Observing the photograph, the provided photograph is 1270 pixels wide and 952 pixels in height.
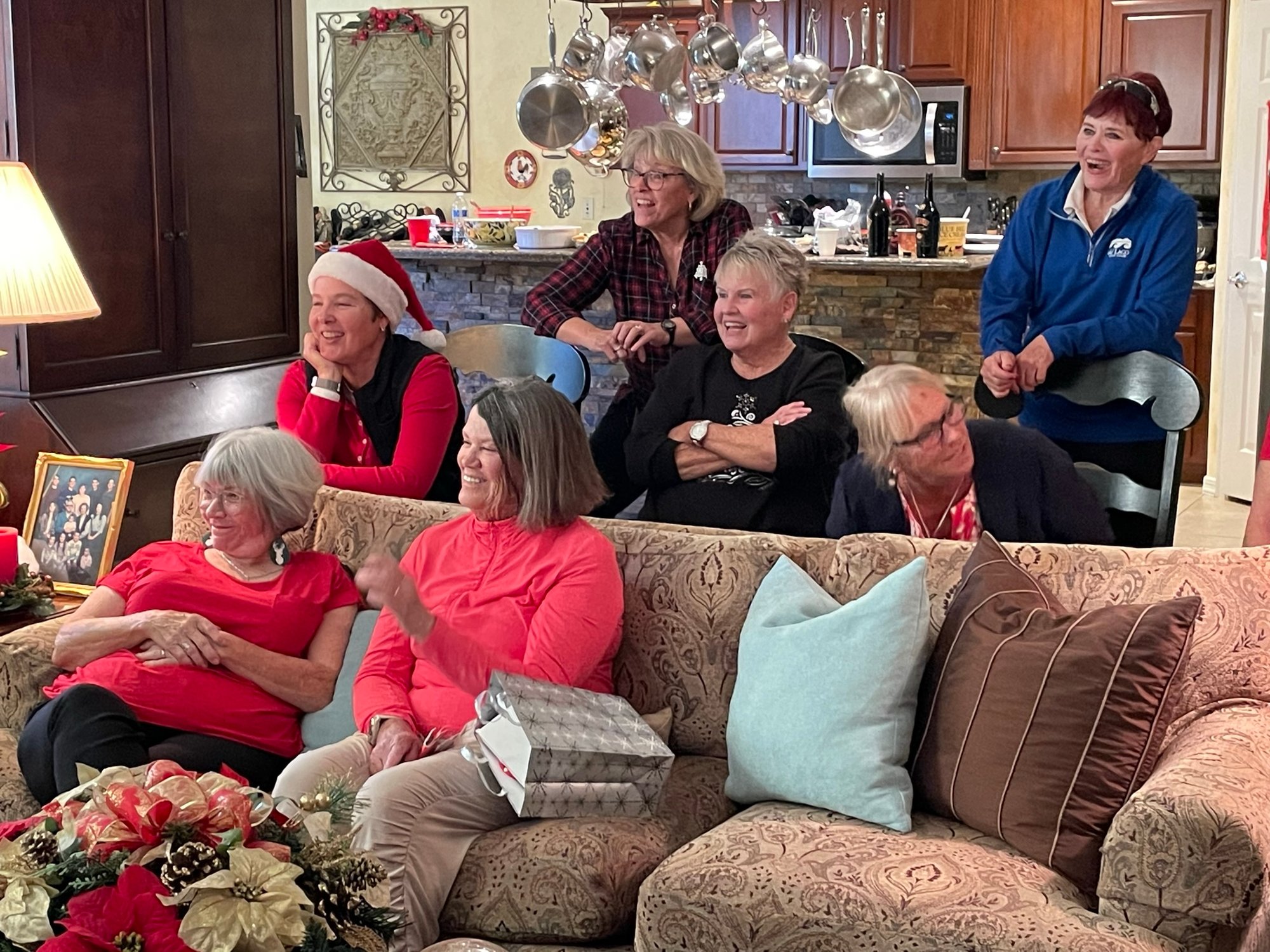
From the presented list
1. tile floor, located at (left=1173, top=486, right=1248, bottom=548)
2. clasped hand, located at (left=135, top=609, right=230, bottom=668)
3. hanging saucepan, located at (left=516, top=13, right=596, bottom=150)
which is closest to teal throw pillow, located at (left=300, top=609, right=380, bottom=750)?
clasped hand, located at (left=135, top=609, right=230, bottom=668)

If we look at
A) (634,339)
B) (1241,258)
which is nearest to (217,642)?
(634,339)

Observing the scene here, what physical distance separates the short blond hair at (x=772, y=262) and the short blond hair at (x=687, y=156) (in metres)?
0.40

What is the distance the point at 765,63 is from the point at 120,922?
4361 millimetres

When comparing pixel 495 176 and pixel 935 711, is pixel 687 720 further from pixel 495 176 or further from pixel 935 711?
pixel 495 176

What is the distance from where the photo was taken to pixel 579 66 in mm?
5379

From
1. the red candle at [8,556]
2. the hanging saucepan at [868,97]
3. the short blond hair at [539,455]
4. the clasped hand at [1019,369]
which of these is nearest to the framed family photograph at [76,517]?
the red candle at [8,556]

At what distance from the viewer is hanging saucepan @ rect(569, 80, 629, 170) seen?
5340 millimetres

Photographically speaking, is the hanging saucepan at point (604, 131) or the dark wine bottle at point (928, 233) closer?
the hanging saucepan at point (604, 131)

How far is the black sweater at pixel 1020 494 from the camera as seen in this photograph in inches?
104

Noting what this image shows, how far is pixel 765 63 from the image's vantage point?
5.21 meters

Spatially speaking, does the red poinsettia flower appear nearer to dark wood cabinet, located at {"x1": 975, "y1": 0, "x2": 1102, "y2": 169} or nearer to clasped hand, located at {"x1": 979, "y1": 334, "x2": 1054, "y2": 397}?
clasped hand, located at {"x1": 979, "y1": 334, "x2": 1054, "y2": 397}

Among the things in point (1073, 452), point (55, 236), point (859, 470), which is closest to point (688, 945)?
point (859, 470)

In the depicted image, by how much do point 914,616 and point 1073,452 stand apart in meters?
1.23

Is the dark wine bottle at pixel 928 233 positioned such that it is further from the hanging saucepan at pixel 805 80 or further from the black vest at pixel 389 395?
the black vest at pixel 389 395
